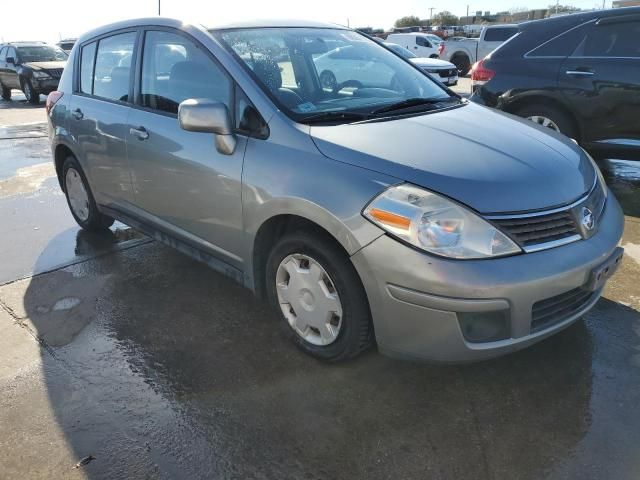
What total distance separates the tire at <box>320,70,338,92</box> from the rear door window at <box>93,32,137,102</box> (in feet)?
4.36

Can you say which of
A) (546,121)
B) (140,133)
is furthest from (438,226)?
(546,121)

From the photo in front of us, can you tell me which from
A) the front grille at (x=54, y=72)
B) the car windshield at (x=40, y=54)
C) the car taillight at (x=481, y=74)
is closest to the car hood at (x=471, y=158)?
the car taillight at (x=481, y=74)

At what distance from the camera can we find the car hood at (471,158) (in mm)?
2248

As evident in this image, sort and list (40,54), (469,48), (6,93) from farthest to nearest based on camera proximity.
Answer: (469,48) → (6,93) → (40,54)

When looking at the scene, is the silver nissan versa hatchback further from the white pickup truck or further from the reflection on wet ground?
the white pickup truck

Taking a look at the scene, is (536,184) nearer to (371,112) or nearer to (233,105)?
(371,112)

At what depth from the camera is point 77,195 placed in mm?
4641

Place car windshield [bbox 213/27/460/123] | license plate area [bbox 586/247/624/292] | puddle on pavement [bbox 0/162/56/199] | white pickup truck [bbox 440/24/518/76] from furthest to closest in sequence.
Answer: white pickup truck [bbox 440/24/518/76] → puddle on pavement [bbox 0/162/56/199] → car windshield [bbox 213/27/460/123] → license plate area [bbox 586/247/624/292]

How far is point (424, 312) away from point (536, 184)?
0.76 metres

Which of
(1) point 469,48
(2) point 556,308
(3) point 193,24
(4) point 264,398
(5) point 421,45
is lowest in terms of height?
(4) point 264,398

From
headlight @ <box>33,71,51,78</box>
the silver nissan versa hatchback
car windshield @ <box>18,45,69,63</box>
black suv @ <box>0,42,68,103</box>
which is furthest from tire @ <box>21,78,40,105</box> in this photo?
the silver nissan versa hatchback

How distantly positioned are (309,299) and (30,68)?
1531 centimetres

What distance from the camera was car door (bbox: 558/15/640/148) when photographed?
5.09 m

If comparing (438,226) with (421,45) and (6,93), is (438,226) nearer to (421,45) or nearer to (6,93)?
(6,93)
